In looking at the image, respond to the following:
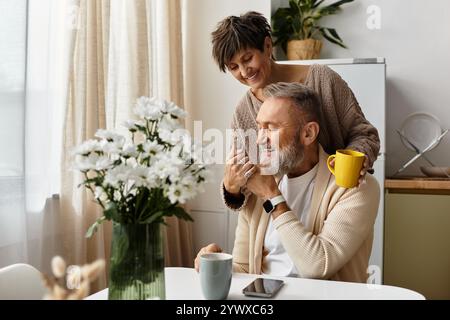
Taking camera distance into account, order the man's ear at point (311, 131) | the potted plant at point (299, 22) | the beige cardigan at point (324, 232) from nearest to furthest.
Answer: the beige cardigan at point (324, 232) < the man's ear at point (311, 131) < the potted plant at point (299, 22)

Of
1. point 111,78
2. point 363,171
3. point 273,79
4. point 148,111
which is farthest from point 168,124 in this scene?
point 111,78

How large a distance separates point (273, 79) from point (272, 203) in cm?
56

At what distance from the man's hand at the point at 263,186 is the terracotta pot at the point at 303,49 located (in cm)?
162

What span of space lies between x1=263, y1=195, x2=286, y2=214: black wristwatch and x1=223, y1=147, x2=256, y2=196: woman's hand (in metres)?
0.09

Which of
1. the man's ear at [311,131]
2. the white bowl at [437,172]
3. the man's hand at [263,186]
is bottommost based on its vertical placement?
the white bowl at [437,172]

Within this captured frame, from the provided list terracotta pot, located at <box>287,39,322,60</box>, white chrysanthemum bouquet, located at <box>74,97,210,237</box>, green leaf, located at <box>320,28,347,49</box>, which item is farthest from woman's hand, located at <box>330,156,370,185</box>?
green leaf, located at <box>320,28,347,49</box>

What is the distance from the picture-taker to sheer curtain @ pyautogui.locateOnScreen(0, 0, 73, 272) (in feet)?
5.30

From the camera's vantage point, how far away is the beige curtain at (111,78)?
6.13 feet

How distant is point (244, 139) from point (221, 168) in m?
1.14

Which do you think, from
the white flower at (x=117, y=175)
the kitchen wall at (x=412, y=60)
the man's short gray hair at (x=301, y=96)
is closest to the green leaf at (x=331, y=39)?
the kitchen wall at (x=412, y=60)

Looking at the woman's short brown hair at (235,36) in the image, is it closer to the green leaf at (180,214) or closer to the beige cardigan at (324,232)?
the beige cardigan at (324,232)

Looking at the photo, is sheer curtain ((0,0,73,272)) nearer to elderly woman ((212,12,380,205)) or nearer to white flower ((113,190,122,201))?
elderly woman ((212,12,380,205))

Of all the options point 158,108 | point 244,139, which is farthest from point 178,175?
point 244,139

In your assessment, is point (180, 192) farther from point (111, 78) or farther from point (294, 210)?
point (111, 78)
